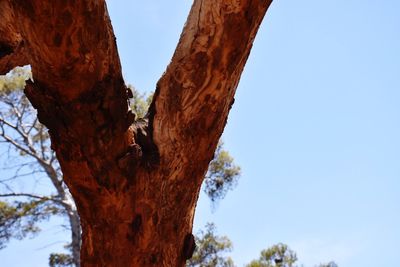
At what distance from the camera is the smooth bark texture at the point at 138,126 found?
1.61 m

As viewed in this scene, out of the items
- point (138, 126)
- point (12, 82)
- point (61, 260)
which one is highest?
point (12, 82)

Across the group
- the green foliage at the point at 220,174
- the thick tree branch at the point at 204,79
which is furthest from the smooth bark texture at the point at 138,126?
the green foliage at the point at 220,174

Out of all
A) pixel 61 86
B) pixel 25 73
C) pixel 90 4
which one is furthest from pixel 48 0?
pixel 25 73

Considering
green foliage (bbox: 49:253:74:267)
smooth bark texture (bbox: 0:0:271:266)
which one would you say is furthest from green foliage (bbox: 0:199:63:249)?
smooth bark texture (bbox: 0:0:271:266)

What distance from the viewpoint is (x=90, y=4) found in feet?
4.89

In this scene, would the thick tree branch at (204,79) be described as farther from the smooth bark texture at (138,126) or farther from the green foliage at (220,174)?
the green foliage at (220,174)

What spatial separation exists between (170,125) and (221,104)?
0.69 ft

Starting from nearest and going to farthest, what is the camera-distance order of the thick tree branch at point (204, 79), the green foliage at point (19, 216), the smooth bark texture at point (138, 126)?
the smooth bark texture at point (138, 126) → the thick tree branch at point (204, 79) → the green foliage at point (19, 216)

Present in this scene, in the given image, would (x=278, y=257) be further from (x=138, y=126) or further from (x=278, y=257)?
(x=138, y=126)

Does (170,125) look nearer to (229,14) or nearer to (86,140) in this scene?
(86,140)

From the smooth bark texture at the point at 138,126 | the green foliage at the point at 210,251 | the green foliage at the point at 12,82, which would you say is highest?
the green foliage at the point at 12,82

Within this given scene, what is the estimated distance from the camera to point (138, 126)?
193cm

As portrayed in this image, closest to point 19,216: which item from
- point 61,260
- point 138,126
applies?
point 61,260

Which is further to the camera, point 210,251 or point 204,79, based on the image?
point 210,251
